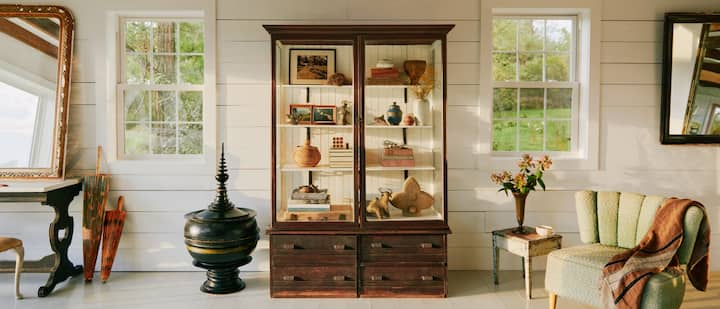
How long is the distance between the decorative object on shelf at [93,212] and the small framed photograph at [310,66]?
185 centimetres

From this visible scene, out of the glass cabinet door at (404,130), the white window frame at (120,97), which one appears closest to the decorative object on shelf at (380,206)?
the glass cabinet door at (404,130)

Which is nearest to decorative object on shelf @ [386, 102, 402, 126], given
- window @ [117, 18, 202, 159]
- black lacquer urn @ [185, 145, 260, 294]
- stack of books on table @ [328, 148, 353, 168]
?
stack of books on table @ [328, 148, 353, 168]

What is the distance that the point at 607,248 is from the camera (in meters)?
3.68

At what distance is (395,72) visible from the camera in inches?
171

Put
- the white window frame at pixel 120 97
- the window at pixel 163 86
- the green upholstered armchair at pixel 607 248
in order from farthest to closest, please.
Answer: the window at pixel 163 86
the white window frame at pixel 120 97
the green upholstered armchair at pixel 607 248

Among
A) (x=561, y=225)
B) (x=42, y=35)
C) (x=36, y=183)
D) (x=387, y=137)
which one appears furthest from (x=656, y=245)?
(x=42, y=35)

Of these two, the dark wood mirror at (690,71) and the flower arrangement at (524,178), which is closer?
the flower arrangement at (524,178)

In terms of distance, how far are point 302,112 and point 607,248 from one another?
2.49 metres

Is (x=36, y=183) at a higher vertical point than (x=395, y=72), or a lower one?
lower

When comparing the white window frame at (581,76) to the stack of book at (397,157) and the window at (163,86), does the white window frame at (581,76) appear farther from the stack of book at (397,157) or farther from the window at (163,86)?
the window at (163,86)

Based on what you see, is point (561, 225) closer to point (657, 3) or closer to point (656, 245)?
point (656, 245)

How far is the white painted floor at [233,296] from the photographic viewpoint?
3.87 m

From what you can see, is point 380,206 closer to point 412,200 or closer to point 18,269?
point 412,200

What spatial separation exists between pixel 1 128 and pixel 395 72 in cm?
337
